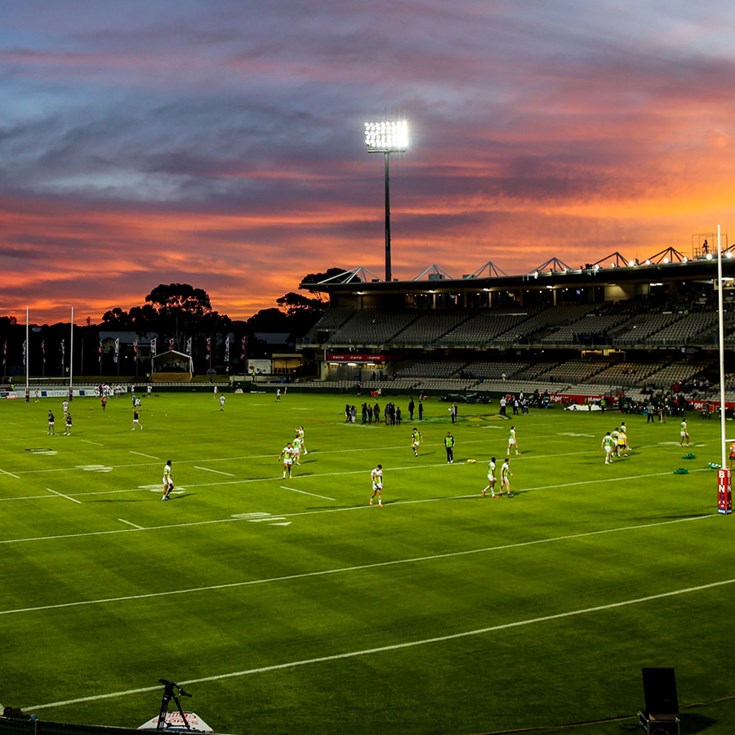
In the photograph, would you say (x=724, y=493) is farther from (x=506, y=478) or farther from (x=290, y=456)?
(x=290, y=456)

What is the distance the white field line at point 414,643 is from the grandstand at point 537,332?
60725 mm

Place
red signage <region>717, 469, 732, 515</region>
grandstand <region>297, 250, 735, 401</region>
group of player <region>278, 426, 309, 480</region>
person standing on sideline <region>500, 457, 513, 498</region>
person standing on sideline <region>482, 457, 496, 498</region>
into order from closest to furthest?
red signage <region>717, 469, 732, 515</region> < person standing on sideline <region>482, 457, 496, 498</region> < person standing on sideline <region>500, 457, 513, 498</region> < group of player <region>278, 426, 309, 480</region> < grandstand <region>297, 250, 735, 401</region>

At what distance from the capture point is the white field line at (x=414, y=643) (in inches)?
622

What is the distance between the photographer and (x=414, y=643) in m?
18.4

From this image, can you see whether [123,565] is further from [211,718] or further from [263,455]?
[263,455]

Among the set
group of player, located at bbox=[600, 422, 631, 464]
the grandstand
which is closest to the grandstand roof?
the grandstand

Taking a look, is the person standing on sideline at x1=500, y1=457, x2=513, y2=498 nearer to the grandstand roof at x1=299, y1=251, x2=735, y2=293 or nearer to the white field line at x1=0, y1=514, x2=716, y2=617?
the white field line at x1=0, y1=514, x2=716, y2=617

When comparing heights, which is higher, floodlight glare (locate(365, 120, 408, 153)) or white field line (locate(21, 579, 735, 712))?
floodlight glare (locate(365, 120, 408, 153))

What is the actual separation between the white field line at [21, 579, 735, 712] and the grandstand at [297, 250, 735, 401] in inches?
2391

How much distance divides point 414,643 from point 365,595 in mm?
3588

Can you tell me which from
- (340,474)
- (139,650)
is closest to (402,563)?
(139,650)

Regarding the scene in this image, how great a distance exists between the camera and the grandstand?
93000 millimetres

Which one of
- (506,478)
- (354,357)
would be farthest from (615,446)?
(354,357)

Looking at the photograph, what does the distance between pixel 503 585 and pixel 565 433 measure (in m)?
39.2
